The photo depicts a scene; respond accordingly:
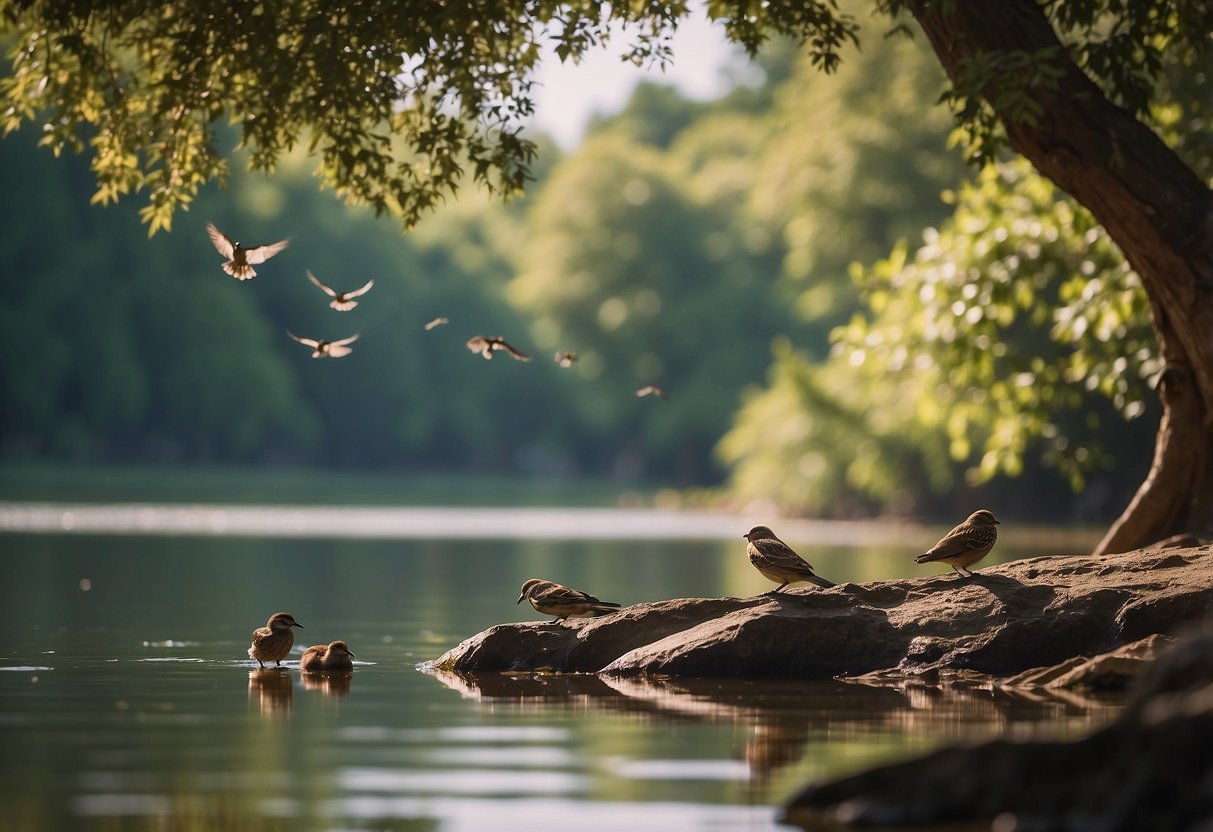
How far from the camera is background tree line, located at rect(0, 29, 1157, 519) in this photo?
22750 mm

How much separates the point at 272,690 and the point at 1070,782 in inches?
258

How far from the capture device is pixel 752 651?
13234mm

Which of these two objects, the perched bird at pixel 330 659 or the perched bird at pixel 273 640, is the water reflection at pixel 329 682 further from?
the perched bird at pixel 273 640

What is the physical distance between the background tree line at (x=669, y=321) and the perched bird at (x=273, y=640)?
949cm

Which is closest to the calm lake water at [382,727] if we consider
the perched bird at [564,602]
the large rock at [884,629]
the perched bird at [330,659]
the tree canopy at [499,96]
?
the perched bird at [330,659]

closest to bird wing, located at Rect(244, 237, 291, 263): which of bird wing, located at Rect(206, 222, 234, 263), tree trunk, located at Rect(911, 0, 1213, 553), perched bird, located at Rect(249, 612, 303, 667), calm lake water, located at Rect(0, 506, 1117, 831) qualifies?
bird wing, located at Rect(206, 222, 234, 263)

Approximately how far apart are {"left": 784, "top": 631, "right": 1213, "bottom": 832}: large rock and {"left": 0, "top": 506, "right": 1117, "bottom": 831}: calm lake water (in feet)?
1.30

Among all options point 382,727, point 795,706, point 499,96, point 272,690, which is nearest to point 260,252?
point 499,96

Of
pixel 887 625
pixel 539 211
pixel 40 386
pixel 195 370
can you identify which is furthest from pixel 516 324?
pixel 887 625

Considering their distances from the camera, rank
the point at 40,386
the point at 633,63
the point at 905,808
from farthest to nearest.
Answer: the point at 40,386 < the point at 633,63 < the point at 905,808

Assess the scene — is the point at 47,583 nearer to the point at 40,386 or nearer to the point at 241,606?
the point at 241,606

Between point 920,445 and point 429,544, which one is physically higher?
point 920,445

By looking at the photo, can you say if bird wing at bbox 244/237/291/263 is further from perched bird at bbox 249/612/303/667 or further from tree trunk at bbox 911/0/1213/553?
tree trunk at bbox 911/0/1213/553

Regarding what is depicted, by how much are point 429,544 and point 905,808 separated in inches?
1116
